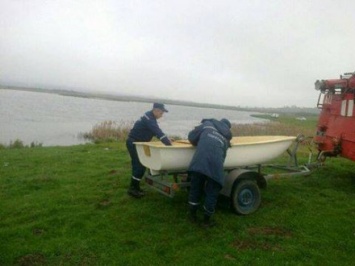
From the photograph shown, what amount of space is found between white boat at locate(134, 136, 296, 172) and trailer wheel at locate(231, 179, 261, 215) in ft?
1.63

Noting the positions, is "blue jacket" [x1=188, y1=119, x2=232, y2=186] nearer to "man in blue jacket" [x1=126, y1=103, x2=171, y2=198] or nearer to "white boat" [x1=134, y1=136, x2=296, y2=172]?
"white boat" [x1=134, y1=136, x2=296, y2=172]

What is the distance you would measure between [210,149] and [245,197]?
5.02 feet

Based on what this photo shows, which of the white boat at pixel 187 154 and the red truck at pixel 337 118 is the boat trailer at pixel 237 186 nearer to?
the white boat at pixel 187 154

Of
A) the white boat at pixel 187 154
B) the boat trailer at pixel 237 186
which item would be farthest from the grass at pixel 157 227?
the white boat at pixel 187 154

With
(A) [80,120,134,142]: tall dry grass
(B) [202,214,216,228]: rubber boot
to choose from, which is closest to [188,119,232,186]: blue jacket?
(B) [202,214,216,228]: rubber boot

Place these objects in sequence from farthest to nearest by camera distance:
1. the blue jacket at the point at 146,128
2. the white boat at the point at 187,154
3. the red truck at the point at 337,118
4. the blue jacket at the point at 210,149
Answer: the red truck at the point at 337,118, the blue jacket at the point at 146,128, the white boat at the point at 187,154, the blue jacket at the point at 210,149

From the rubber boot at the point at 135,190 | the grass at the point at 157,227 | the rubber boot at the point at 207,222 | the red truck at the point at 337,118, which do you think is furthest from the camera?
the red truck at the point at 337,118

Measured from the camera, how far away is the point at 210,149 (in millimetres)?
5809

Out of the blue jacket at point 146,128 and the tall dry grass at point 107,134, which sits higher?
the blue jacket at point 146,128

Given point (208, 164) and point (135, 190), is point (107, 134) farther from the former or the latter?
point (208, 164)

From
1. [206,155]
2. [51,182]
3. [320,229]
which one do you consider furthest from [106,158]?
[320,229]

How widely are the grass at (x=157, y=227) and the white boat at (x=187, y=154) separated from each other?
851 mm

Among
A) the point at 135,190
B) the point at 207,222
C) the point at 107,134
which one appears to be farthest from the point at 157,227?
the point at 107,134

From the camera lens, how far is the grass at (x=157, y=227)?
5043 millimetres
